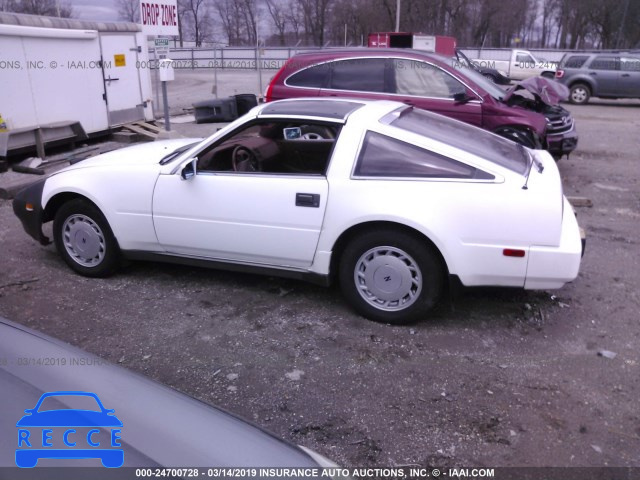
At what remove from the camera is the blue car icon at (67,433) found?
1610mm

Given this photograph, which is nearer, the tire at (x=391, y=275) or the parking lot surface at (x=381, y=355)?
the parking lot surface at (x=381, y=355)

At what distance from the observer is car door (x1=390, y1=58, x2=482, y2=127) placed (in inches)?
317

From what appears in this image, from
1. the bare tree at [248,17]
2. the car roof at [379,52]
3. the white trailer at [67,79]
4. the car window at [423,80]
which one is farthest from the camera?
the bare tree at [248,17]

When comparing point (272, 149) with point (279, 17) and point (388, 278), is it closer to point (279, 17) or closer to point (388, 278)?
point (388, 278)

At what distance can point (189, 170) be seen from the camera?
4.43m

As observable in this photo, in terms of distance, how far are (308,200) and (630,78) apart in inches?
730

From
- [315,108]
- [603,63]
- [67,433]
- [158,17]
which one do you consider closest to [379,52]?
[158,17]

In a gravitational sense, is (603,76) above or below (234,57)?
below

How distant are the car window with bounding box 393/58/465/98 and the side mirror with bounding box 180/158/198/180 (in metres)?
4.65

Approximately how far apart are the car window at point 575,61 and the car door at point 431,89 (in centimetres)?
1376

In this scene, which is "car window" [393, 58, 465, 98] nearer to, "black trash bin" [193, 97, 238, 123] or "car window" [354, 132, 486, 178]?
"car window" [354, 132, 486, 178]

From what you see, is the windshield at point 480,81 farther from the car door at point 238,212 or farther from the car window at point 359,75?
the car door at point 238,212

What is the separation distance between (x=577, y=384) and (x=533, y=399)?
0.35 metres

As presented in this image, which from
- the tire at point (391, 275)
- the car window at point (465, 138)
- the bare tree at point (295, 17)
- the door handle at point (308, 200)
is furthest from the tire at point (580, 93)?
the bare tree at point (295, 17)
